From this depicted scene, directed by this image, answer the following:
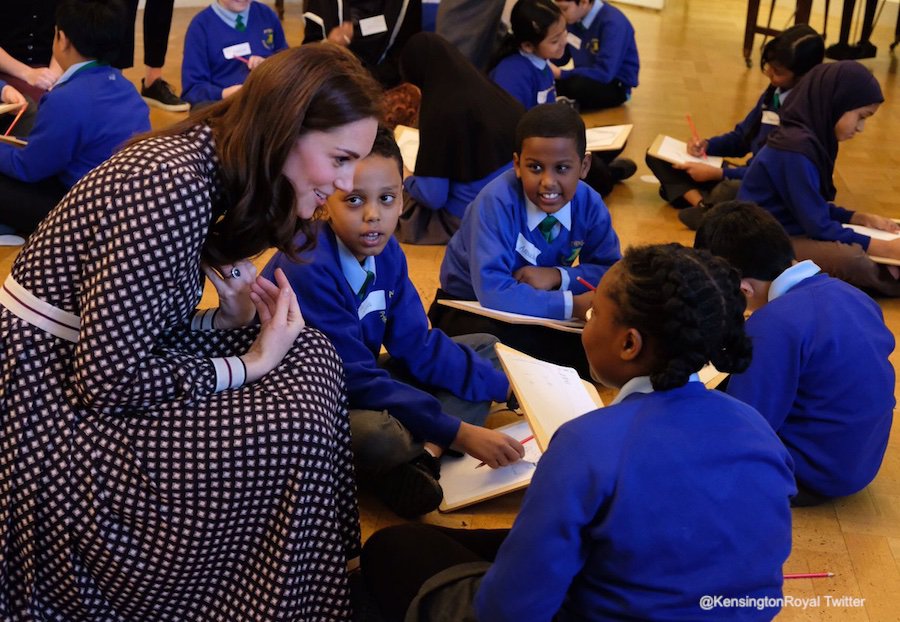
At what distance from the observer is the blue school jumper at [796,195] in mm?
3225

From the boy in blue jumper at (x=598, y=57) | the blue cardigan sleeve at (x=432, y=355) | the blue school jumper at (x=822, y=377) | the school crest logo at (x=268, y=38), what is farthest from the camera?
the boy in blue jumper at (x=598, y=57)

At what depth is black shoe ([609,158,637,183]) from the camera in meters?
4.11

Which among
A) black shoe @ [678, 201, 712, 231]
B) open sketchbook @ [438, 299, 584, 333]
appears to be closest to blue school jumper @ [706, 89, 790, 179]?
→ black shoe @ [678, 201, 712, 231]

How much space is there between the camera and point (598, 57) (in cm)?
519

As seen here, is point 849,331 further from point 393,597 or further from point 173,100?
point 173,100

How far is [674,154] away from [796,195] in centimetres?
83

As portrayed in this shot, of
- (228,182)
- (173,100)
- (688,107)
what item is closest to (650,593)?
(228,182)

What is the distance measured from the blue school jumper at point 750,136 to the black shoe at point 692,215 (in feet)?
0.75

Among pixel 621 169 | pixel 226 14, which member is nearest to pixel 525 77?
pixel 621 169

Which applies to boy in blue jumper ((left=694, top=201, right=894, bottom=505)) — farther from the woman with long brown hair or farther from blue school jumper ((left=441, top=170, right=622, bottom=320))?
the woman with long brown hair

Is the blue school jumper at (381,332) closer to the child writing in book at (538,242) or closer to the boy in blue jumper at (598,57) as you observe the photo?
the child writing in book at (538,242)

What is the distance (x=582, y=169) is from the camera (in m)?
2.64

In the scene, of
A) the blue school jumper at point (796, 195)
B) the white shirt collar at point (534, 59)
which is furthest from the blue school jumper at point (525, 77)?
the blue school jumper at point (796, 195)

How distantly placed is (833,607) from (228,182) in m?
1.31
